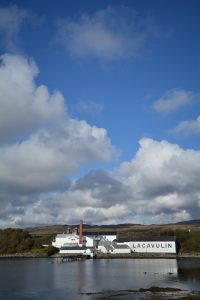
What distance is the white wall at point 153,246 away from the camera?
10525cm

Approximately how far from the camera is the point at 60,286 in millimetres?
44531

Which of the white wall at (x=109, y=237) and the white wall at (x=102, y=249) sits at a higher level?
the white wall at (x=109, y=237)

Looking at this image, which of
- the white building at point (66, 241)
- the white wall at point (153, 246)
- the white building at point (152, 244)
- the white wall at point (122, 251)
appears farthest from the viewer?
the white building at point (66, 241)

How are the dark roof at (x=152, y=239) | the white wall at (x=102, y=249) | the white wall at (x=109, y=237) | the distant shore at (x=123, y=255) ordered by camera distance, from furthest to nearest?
the white wall at (x=109, y=237) → the white wall at (x=102, y=249) → the dark roof at (x=152, y=239) → the distant shore at (x=123, y=255)

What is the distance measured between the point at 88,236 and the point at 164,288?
81.4 m

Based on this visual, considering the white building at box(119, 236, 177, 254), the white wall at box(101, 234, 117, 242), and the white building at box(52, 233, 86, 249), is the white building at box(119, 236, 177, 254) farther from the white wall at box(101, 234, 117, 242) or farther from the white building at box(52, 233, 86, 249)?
the white building at box(52, 233, 86, 249)

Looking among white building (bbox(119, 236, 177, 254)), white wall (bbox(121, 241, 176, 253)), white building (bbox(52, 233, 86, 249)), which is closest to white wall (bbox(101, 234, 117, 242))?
white building (bbox(52, 233, 86, 249))

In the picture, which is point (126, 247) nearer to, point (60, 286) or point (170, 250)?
point (170, 250)

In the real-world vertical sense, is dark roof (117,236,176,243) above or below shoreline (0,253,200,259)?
above

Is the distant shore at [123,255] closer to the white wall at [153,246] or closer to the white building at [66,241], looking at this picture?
the white wall at [153,246]

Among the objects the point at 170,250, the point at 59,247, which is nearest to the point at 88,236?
the point at 59,247

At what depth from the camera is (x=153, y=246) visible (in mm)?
107562

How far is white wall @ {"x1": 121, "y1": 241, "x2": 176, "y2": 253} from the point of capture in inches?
4144

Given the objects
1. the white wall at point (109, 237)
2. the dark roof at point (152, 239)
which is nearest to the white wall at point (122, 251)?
the dark roof at point (152, 239)
